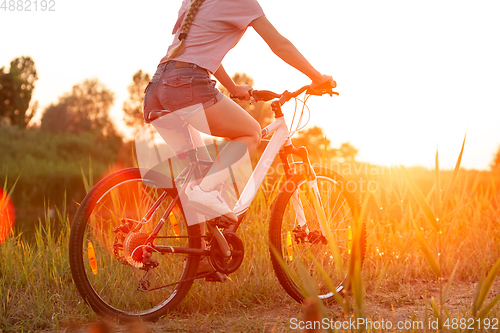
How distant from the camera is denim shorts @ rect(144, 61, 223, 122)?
7.50 ft

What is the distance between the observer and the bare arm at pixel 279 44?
245 cm

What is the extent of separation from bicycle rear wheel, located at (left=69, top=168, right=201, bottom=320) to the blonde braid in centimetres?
69

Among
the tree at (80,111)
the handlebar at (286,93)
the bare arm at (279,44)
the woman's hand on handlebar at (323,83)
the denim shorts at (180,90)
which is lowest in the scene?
the denim shorts at (180,90)

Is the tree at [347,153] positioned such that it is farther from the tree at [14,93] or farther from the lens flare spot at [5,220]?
the tree at [14,93]

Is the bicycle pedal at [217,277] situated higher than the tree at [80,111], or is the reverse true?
the tree at [80,111]

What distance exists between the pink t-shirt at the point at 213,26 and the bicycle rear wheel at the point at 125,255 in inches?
28.2

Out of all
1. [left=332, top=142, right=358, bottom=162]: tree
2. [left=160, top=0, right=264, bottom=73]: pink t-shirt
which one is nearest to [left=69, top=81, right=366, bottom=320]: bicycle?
[left=160, top=0, right=264, bottom=73]: pink t-shirt

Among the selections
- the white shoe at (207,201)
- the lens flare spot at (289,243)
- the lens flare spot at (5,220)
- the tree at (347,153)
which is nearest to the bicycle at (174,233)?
the lens flare spot at (289,243)

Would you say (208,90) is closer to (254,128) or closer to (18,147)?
(254,128)

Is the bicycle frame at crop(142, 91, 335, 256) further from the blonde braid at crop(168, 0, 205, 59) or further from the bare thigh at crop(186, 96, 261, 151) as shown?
the blonde braid at crop(168, 0, 205, 59)

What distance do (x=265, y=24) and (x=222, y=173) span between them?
0.86 metres

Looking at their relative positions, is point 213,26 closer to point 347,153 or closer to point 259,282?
point 259,282

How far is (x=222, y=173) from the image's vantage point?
2451mm

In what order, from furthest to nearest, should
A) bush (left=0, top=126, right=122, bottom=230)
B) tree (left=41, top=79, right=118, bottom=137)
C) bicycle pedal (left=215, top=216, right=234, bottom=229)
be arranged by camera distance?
1. tree (left=41, top=79, right=118, bottom=137)
2. bush (left=0, top=126, right=122, bottom=230)
3. bicycle pedal (left=215, top=216, right=234, bottom=229)
